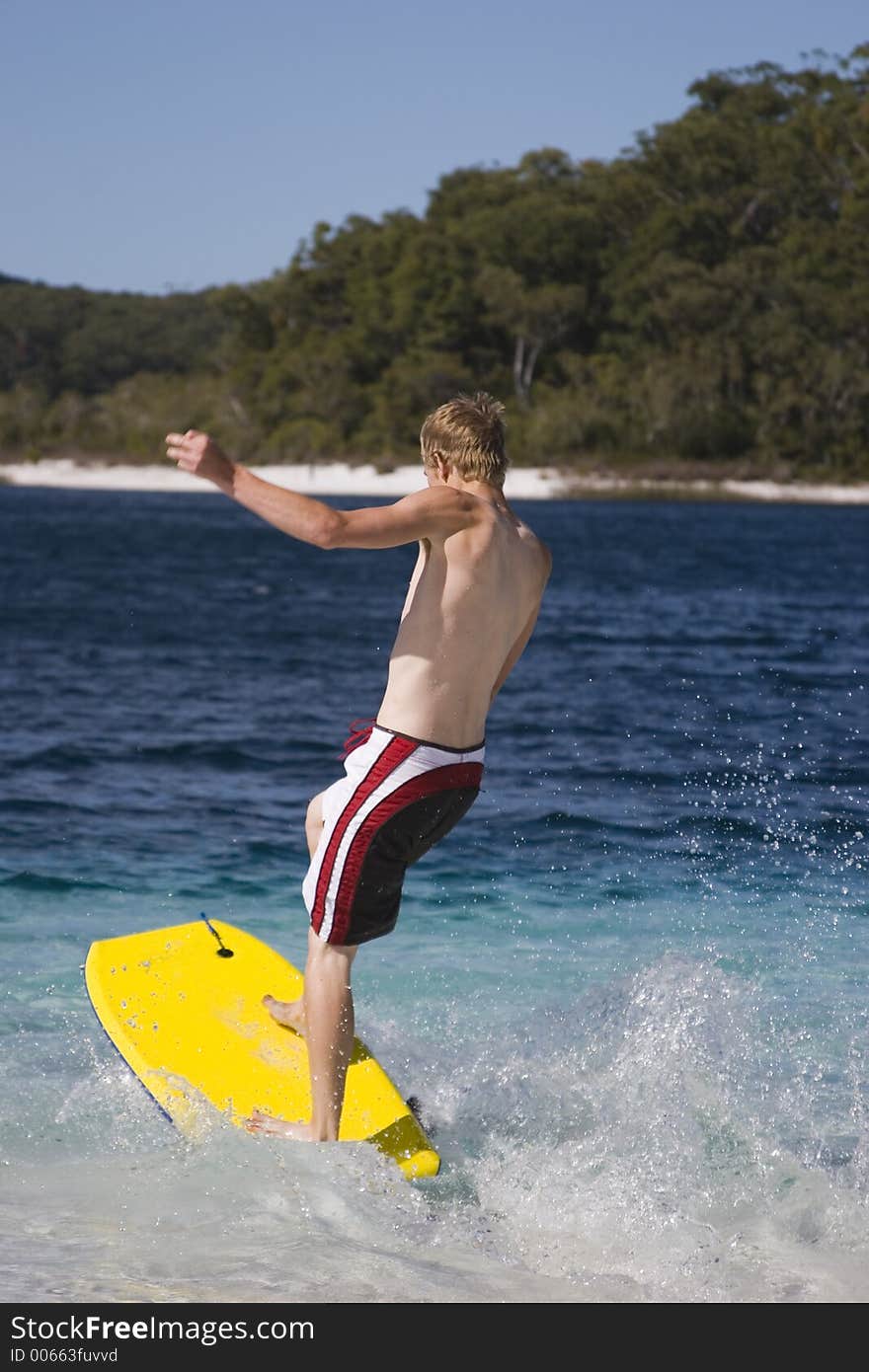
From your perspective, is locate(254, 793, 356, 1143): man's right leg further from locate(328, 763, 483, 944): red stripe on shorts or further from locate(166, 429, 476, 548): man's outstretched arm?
locate(166, 429, 476, 548): man's outstretched arm

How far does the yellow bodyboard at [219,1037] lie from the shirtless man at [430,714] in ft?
1.26

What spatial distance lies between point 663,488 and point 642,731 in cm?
8694

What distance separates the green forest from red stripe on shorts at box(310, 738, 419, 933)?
9750 centimetres

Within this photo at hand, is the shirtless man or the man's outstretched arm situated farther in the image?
the shirtless man

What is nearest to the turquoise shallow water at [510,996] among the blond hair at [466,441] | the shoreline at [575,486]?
the blond hair at [466,441]

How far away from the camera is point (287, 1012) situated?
5.46m

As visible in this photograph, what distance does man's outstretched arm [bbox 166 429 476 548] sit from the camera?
393cm

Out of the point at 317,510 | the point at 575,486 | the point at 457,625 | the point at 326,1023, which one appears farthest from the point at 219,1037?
the point at 575,486

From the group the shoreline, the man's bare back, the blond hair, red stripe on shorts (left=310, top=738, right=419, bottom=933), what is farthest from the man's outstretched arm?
the shoreline

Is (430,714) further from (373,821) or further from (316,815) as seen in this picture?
(316,815)

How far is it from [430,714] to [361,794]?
296mm

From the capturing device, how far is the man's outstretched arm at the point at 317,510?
3934mm
